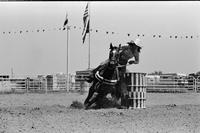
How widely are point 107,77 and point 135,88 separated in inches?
35.7

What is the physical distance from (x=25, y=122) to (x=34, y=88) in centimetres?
1557

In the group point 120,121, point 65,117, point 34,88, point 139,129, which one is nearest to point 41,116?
point 65,117

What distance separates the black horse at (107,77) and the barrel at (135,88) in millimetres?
388

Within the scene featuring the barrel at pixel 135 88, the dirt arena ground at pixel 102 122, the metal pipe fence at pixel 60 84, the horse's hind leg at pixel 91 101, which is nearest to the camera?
the dirt arena ground at pixel 102 122

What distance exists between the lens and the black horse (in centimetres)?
1338

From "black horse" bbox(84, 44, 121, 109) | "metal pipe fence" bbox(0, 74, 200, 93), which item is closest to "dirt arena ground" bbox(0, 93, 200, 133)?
"black horse" bbox(84, 44, 121, 109)

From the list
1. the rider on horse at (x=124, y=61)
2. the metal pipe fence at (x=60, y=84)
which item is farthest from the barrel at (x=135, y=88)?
the metal pipe fence at (x=60, y=84)

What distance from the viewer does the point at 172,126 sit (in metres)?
10.2

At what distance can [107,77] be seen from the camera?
13.5 metres

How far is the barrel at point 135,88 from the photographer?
13.7 m

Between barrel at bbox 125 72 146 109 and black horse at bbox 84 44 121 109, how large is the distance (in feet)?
1.27

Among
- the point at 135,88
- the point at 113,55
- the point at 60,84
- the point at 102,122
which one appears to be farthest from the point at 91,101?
the point at 60,84

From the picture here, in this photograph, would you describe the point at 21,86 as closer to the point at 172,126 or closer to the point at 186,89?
the point at 186,89

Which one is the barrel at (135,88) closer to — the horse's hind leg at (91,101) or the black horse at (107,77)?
the black horse at (107,77)
